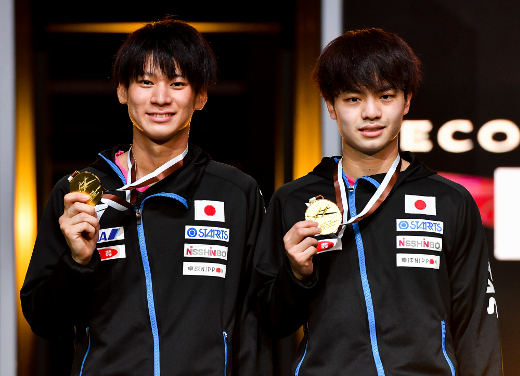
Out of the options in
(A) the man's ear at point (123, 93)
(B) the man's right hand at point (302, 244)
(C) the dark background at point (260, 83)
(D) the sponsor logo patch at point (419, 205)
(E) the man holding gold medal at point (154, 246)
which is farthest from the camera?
(C) the dark background at point (260, 83)

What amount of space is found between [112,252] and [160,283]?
197 mm

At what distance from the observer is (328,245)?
1892 mm

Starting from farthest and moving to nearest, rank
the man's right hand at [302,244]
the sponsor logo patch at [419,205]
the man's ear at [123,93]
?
the man's ear at [123,93] → the sponsor logo patch at [419,205] → the man's right hand at [302,244]

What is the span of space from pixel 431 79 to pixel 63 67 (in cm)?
206

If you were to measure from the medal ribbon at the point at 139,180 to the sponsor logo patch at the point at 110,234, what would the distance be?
0.09 meters

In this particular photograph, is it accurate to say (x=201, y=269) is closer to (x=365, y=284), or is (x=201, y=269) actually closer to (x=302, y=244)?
(x=302, y=244)

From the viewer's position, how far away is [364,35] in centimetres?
210

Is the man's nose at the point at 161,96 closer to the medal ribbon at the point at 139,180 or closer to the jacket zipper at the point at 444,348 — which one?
the medal ribbon at the point at 139,180

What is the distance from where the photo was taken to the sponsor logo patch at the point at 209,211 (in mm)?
1999

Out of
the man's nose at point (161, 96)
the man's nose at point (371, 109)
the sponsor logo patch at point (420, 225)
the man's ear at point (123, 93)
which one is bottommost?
the sponsor logo patch at point (420, 225)

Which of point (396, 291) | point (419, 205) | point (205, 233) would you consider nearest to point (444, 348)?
point (396, 291)

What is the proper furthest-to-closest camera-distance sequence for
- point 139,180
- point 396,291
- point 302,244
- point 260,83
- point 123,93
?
point 260,83, point 123,93, point 139,180, point 396,291, point 302,244

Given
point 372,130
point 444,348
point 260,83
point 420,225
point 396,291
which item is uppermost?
point 260,83

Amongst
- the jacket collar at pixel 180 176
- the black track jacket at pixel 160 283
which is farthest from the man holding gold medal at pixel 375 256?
the jacket collar at pixel 180 176
